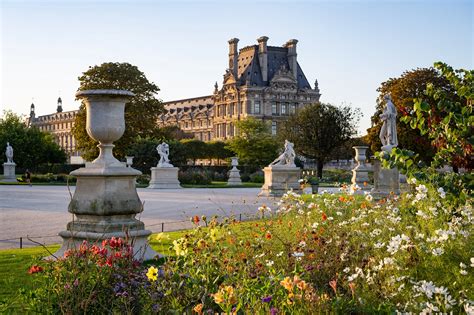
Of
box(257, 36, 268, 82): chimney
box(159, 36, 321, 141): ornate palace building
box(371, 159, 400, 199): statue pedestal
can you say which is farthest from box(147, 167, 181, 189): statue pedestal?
box(257, 36, 268, 82): chimney

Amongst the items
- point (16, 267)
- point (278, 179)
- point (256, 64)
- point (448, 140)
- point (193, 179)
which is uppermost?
point (256, 64)

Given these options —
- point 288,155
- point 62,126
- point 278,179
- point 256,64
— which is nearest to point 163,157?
point 288,155

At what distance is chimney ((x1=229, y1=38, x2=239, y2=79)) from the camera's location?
92188 millimetres

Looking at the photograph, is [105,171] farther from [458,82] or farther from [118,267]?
[458,82]

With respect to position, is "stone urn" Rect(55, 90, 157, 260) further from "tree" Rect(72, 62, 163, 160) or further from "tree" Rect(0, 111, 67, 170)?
"tree" Rect(0, 111, 67, 170)

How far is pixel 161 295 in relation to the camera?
408cm

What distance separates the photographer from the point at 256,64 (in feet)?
297

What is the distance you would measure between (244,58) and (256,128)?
93.0 ft

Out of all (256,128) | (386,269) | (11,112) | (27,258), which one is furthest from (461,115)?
(11,112)

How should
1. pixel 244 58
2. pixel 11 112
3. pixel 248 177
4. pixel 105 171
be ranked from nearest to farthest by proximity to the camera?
pixel 105 171, pixel 248 177, pixel 11 112, pixel 244 58

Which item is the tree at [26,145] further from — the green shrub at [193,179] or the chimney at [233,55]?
Result: the chimney at [233,55]

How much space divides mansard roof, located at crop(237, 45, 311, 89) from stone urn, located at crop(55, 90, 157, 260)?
268ft

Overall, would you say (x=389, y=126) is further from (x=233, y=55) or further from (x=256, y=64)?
(x=233, y=55)

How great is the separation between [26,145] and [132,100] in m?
16.1
